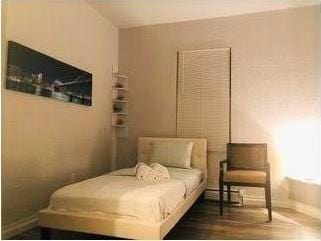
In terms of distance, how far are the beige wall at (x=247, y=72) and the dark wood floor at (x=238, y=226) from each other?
0.56 metres

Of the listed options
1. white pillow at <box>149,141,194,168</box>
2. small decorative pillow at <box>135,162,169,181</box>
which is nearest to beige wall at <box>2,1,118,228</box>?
white pillow at <box>149,141,194,168</box>

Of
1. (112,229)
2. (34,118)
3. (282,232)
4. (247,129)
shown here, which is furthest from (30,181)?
(247,129)

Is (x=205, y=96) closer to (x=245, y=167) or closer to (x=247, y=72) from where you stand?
(x=247, y=72)

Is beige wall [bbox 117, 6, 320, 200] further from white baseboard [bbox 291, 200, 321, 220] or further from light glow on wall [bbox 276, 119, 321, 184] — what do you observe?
white baseboard [bbox 291, 200, 321, 220]

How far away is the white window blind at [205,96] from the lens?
4.13m

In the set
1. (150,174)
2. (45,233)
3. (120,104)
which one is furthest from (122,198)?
(120,104)

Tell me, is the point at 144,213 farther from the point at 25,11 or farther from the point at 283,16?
the point at 283,16

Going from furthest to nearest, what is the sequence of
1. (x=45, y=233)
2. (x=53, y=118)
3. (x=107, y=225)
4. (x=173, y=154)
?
(x=173, y=154) → (x=53, y=118) → (x=45, y=233) → (x=107, y=225)

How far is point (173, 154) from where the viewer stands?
3830 millimetres

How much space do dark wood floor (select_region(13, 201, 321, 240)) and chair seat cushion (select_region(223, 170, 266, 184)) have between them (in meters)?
0.42

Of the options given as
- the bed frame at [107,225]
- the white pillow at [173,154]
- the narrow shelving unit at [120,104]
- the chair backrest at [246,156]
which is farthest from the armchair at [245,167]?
the narrow shelving unit at [120,104]

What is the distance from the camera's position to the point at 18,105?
2.72 meters

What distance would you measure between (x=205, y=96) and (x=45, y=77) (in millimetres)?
2229

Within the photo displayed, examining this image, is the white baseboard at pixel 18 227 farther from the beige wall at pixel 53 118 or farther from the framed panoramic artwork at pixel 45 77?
the framed panoramic artwork at pixel 45 77
